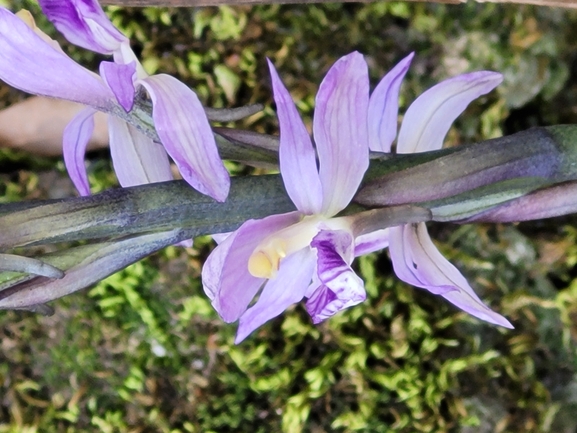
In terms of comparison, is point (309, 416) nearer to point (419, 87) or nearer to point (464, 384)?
point (464, 384)

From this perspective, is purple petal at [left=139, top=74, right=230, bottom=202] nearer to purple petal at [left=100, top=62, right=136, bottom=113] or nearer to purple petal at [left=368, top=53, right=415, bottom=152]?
purple petal at [left=100, top=62, right=136, bottom=113]

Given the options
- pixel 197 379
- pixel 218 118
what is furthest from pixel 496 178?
pixel 197 379

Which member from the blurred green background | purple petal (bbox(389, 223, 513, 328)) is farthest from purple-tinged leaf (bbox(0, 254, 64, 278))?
the blurred green background

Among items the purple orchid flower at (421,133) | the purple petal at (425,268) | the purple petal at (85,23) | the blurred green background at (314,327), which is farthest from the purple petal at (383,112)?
the blurred green background at (314,327)

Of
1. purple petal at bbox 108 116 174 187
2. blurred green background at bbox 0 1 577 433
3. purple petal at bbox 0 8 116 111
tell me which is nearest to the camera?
purple petal at bbox 0 8 116 111

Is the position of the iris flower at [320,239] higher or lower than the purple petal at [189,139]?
lower

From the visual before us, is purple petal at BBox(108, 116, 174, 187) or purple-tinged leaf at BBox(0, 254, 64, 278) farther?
purple petal at BBox(108, 116, 174, 187)

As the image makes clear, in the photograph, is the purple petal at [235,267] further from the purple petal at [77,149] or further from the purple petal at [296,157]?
the purple petal at [77,149]
